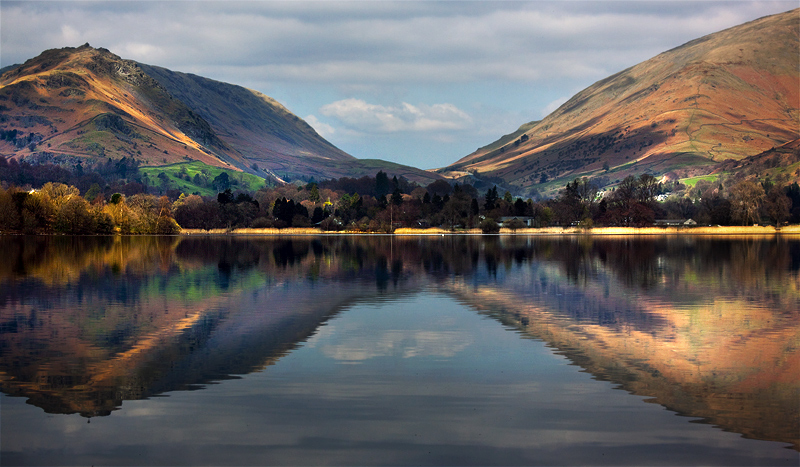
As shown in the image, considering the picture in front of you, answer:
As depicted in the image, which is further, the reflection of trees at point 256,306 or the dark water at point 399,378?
the reflection of trees at point 256,306

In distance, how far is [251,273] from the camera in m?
76.2

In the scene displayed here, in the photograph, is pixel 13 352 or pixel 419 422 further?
pixel 13 352

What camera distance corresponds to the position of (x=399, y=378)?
25641 millimetres

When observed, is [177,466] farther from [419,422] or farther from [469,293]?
[469,293]

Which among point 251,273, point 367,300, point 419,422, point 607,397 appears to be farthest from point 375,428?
point 251,273

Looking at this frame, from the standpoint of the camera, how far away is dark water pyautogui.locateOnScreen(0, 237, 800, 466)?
18297 mm

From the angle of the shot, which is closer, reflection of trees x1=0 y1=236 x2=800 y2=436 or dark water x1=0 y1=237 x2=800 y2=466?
dark water x1=0 y1=237 x2=800 y2=466

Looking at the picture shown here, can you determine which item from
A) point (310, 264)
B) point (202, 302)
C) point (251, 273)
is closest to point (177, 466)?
point (202, 302)

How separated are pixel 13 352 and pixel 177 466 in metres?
17.0

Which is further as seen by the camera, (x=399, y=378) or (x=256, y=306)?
(x=256, y=306)

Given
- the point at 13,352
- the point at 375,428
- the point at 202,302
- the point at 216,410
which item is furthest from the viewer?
the point at 202,302

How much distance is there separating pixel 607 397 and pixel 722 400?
371 centimetres

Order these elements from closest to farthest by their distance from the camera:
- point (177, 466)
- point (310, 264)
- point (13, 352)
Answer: point (177, 466) < point (13, 352) < point (310, 264)

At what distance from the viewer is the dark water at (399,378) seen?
18297mm
